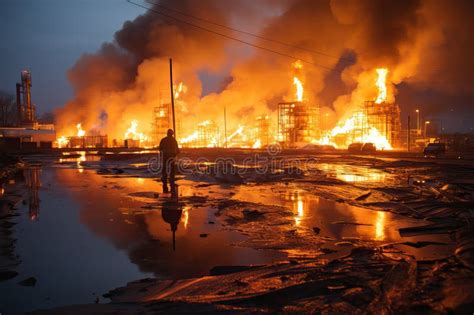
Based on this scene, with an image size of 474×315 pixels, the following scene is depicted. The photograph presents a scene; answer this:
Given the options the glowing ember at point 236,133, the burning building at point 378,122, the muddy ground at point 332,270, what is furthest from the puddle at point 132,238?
the glowing ember at point 236,133

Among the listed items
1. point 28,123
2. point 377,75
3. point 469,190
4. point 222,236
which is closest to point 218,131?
point 377,75

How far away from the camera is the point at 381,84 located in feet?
157

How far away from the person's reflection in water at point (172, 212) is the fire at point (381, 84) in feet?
137

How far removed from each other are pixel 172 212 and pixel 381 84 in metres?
44.6

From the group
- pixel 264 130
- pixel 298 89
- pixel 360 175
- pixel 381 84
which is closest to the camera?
pixel 360 175

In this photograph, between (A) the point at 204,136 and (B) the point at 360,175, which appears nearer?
(B) the point at 360,175

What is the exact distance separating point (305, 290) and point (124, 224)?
453 cm

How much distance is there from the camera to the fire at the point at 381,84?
4641 cm

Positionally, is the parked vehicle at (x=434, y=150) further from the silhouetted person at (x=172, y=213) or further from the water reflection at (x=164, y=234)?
the silhouetted person at (x=172, y=213)

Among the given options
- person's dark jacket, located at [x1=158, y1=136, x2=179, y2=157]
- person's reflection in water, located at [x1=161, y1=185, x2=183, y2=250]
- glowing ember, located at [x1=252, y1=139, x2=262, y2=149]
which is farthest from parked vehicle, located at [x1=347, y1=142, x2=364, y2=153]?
person's reflection in water, located at [x1=161, y1=185, x2=183, y2=250]

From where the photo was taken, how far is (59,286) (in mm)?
4367

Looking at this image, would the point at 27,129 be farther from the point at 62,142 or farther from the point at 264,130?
the point at 264,130

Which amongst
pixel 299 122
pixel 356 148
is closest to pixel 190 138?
pixel 299 122

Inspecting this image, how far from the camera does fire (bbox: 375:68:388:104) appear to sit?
46.4 m
